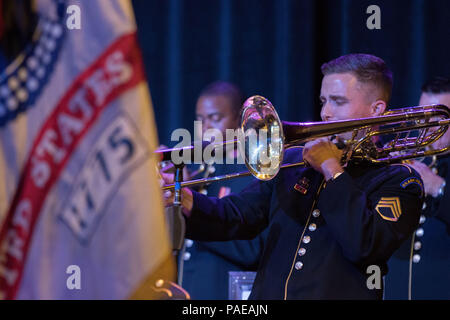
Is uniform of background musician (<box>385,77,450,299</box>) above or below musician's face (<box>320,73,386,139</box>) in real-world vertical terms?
below

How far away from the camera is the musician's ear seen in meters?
2.54

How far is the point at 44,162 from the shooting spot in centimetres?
124

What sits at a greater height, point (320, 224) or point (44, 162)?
point (44, 162)

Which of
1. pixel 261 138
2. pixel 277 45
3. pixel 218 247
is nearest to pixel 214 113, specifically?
pixel 277 45

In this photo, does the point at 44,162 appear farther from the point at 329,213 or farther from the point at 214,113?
the point at 214,113

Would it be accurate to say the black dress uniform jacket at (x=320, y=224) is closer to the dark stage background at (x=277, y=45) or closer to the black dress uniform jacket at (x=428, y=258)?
the black dress uniform jacket at (x=428, y=258)

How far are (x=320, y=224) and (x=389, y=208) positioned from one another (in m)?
0.25

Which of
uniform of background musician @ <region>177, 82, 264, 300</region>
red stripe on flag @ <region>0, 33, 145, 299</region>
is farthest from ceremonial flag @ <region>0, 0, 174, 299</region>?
uniform of background musician @ <region>177, 82, 264, 300</region>

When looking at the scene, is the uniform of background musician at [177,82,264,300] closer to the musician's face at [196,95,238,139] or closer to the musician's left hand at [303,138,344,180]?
the musician's face at [196,95,238,139]

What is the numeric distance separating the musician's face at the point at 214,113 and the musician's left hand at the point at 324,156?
150 centimetres

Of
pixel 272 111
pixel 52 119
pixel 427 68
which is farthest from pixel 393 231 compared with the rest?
pixel 427 68

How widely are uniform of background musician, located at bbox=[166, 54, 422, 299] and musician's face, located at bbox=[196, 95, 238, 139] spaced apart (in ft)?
4.21
